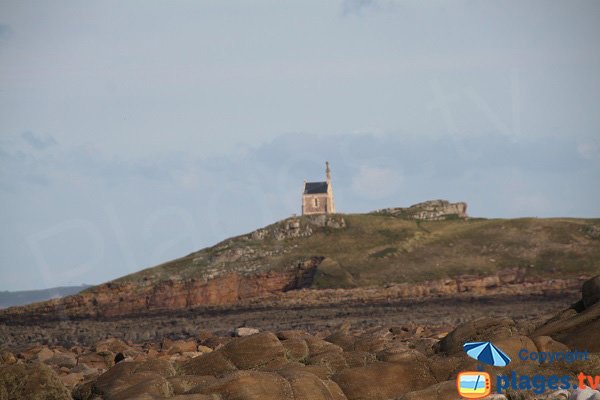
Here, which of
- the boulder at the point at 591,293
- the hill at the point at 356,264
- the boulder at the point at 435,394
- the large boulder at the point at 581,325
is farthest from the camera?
the hill at the point at 356,264

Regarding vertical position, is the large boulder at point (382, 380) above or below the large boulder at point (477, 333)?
below

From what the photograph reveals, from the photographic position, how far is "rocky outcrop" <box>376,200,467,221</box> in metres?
134

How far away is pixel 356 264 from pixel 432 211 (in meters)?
31.5

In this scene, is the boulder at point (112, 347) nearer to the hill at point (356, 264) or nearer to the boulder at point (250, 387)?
the boulder at point (250, 387)

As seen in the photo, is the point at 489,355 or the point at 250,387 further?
the point at 489,355

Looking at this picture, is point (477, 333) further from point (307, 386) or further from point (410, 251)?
point (410, 251)

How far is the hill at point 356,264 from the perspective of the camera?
9988 cm

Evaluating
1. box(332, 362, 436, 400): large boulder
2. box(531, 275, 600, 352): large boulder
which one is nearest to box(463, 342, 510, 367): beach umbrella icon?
box(332, 362, 436, 400): large boulder

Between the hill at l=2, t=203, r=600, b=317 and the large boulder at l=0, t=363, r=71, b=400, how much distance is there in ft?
224

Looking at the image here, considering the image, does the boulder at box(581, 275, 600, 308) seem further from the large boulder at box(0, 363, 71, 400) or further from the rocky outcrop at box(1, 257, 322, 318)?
the rocky outcrop at box(1, 257, 322, 318)

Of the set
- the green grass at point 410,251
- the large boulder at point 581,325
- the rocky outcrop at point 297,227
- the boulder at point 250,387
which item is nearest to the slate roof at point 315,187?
the green grass at point 410,251

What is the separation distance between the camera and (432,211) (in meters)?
135

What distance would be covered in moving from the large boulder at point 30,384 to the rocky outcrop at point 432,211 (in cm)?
10929

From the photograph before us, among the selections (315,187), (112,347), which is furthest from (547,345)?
(315,187)
